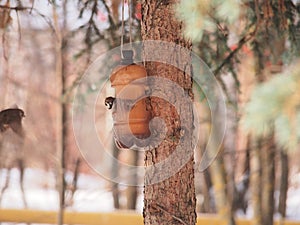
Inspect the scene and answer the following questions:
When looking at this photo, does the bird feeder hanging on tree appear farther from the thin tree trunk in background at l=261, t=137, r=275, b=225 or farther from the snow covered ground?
the snow covered ground

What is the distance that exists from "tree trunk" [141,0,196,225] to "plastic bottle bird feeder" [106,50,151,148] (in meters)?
0.06

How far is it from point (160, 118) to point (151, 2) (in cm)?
44

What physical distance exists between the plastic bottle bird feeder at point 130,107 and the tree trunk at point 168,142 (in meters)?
0.06

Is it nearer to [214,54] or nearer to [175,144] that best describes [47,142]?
[214,54]

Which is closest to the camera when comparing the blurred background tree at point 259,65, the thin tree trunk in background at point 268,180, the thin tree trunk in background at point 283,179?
the blurred background tree at point 259,65

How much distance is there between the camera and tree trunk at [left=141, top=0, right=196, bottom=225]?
2.12m

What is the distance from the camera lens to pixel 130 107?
6.93 feet

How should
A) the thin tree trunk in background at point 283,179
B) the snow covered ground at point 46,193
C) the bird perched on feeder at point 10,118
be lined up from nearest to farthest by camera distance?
the bird perched on feeder at point 10,118 → the thin tree trunk in background at point 283,179 → the snow covered ground at point 46,193

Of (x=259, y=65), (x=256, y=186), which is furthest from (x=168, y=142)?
(x=256, y=186)

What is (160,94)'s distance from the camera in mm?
2160

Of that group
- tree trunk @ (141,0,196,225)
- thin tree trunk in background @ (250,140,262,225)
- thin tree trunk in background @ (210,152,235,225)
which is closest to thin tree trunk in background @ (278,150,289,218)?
thin tree trunk in background @ (250,140,262,225)

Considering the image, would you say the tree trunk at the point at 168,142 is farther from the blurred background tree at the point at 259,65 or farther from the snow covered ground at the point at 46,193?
the snow covered ground at the point at 46,193

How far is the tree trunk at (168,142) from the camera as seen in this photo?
6.97 ft

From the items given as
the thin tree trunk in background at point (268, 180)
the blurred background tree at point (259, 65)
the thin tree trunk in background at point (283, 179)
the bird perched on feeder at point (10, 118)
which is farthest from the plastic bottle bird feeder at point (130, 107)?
the thin tree trunk in background at point (283, 179)
